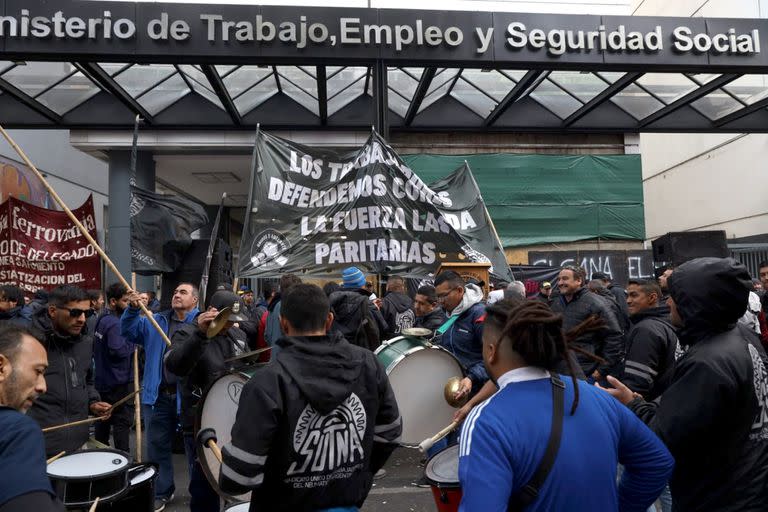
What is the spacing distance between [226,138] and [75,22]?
5.66 m

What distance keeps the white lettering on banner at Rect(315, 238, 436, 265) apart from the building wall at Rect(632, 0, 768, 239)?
15.9m

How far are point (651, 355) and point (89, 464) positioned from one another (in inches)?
147

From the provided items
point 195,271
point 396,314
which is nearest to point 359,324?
point 396,314

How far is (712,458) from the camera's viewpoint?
2369mm

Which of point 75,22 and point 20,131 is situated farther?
point 20,131

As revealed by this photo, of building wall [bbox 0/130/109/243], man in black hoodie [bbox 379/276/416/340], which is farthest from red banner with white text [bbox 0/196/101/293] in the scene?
building wall [bbox 0/130/109/243]

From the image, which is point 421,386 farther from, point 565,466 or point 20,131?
point 20,131

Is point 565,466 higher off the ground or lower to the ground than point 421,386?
higher

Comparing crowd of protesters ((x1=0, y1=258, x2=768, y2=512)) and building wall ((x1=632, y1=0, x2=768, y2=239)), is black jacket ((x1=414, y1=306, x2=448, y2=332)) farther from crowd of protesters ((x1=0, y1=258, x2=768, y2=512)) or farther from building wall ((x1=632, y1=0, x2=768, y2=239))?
building wall ((x1=632, y1=0, x2=768, y2=239))

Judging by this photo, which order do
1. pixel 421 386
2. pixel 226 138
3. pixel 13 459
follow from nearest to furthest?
pixel 13 459, pixel 421 386, pixel 226 138

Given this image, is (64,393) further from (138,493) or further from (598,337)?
(598,337)

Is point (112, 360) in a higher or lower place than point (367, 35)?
lower

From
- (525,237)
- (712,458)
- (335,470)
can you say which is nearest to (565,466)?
(712,458)

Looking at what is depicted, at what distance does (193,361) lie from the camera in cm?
429
